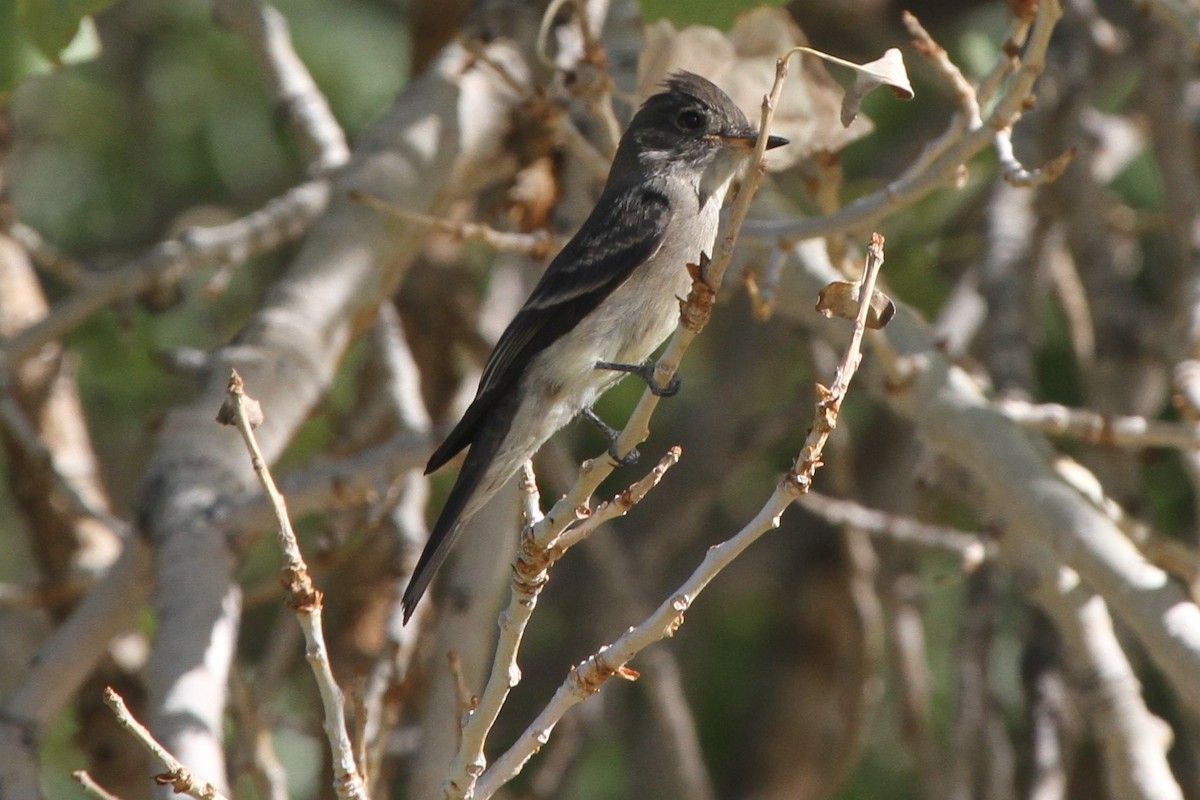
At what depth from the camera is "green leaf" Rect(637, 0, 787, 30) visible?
10.4ft

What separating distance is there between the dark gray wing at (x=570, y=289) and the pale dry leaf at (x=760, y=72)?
1.02 ft

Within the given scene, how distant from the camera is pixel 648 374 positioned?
2.91 m

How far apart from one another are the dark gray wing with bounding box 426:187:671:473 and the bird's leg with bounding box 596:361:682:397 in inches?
5.7

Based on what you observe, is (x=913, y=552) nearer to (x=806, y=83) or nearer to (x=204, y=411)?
(x=806, y=83)

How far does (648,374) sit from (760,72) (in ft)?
2.93

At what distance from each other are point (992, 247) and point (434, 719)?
6.56ft

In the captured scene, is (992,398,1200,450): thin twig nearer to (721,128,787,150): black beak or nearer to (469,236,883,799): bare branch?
(721,128,787,150): black beak

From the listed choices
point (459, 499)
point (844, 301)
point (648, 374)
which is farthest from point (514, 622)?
point (459, 499)

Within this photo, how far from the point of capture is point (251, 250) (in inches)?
156

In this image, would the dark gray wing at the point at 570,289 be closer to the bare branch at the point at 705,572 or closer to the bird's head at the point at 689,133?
the bird's head at the point at 689,133

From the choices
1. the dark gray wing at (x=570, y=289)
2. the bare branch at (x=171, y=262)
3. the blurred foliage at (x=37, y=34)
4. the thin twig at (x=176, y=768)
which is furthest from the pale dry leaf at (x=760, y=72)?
the thin twig at (x=176, y=768)

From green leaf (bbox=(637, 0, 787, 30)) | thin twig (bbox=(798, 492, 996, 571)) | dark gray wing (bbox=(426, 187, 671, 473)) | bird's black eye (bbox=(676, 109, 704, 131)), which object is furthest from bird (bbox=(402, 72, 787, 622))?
thin twig (bbox=(798, 492, 996, 571))

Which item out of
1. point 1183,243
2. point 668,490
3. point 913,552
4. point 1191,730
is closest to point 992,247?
point 1183,243

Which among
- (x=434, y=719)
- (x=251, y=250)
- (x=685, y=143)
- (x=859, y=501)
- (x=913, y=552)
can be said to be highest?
(x=685, y=143)
